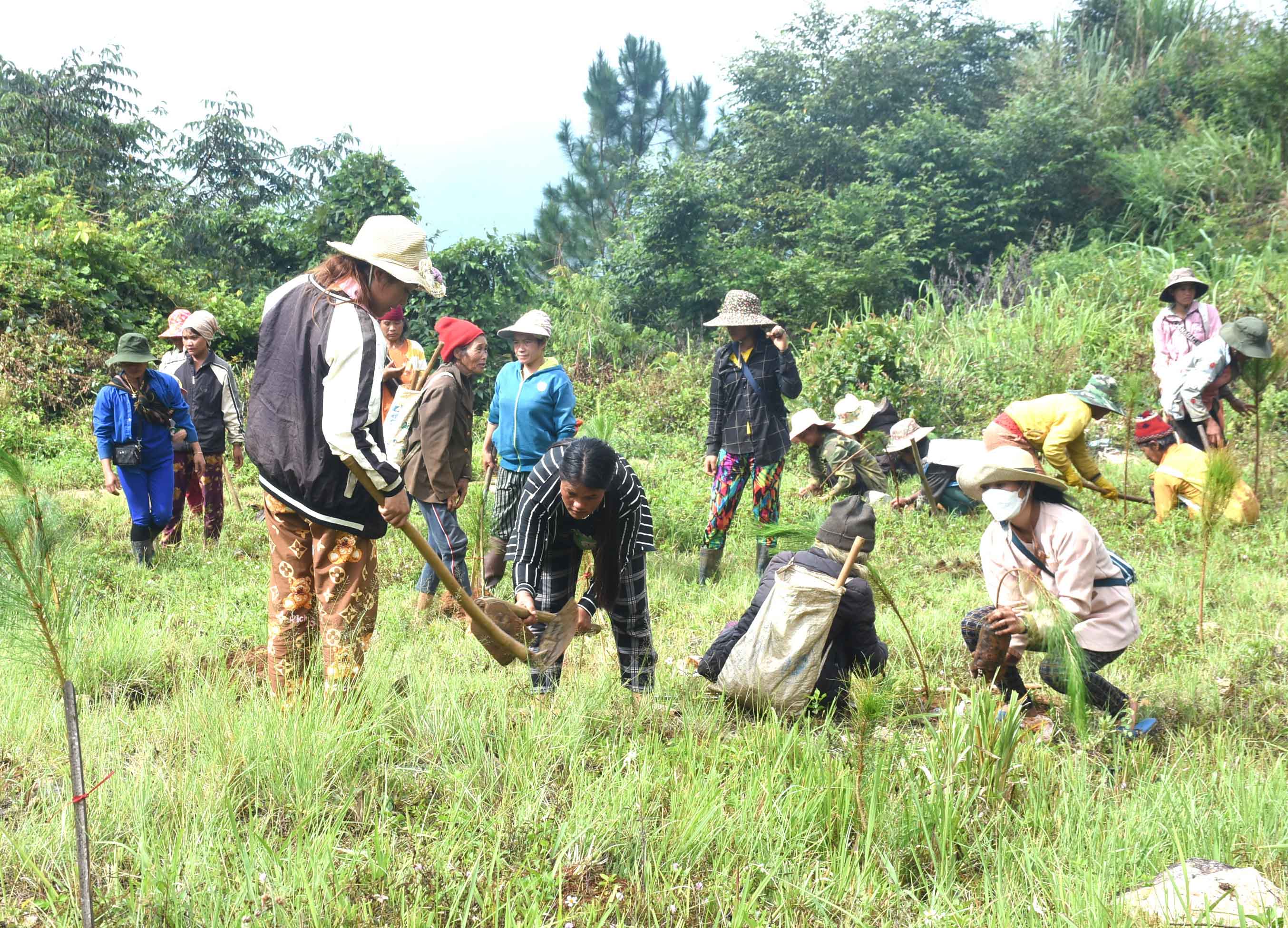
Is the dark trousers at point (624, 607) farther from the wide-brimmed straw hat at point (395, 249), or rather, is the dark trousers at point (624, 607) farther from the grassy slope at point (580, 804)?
the wide-brimmed straw hat at point (395, 249)

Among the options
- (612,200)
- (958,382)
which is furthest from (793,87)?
(958,382)

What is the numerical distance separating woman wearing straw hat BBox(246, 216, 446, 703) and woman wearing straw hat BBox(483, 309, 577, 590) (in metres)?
2.17

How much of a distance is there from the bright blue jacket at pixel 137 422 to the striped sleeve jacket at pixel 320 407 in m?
3.35

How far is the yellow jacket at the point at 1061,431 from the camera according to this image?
6582 mm

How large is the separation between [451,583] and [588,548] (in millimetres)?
1051

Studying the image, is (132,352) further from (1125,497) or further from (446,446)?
(1125,497)

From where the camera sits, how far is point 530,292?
639 inches

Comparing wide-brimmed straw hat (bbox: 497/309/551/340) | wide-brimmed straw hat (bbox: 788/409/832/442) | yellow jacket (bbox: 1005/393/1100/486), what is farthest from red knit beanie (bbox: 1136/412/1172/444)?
wide-brimmed straw hat (bbox: 497/309/551/340)

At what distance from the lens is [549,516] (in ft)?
12.2

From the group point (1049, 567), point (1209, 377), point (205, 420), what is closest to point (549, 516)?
point (1049, 567)

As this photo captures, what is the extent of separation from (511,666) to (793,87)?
951 inches

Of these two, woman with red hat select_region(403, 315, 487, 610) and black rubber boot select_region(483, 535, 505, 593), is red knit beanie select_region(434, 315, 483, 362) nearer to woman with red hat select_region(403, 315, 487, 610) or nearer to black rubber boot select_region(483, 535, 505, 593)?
woman with red hat select_region(403, 315, 487, 610)

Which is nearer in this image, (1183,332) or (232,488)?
(232,488)

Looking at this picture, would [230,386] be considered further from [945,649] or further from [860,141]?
[860,141]
